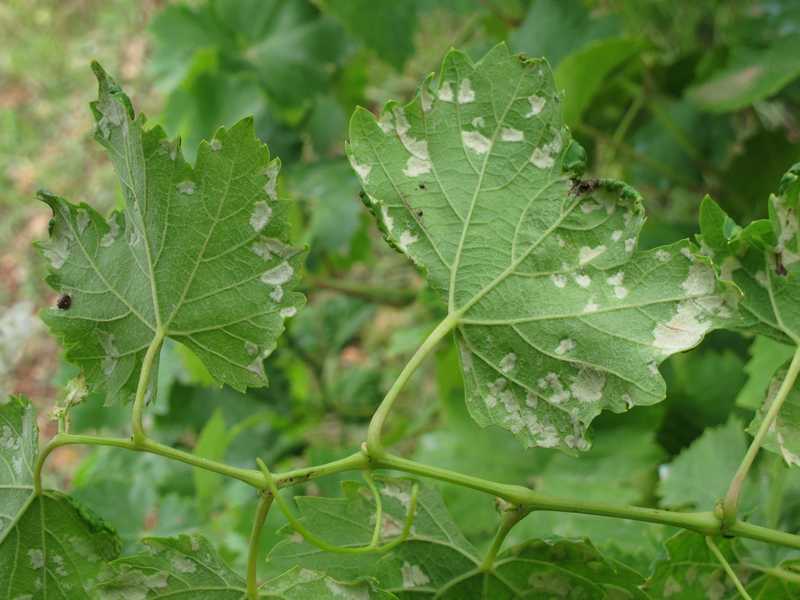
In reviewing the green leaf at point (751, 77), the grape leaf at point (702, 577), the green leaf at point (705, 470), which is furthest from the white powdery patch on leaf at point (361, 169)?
the green leaf at point (751, 77)

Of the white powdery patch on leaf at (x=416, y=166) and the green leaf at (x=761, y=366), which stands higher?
the white powdery patch on leaf at (x=416, y=166)

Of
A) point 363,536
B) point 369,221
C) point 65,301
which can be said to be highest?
point 65,301

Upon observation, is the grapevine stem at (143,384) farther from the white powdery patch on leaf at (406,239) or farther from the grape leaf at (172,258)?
the white powdery patch on leaf at (406,239)

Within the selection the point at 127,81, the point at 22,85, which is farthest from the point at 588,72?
the point at 22,85

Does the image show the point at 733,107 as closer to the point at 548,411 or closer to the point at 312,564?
the point at 548,411

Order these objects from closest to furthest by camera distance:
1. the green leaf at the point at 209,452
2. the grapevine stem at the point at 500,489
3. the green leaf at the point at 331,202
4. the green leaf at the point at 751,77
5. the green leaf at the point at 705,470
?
the grapevine stem at the point at 500,489 → the green leaf at the point at 705,470 → the green leaf at the point at 751,77 → the green leaf at the point at 209,452 → the green leaf at the point at 331,202

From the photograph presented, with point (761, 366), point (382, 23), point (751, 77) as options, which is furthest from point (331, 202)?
point (761, 366)

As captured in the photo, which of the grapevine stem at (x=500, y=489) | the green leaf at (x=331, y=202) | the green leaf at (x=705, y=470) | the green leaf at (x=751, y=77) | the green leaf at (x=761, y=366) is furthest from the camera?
the green leaf at (x=331, y=202)

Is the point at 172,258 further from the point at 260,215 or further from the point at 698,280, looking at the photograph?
the point at 698,280

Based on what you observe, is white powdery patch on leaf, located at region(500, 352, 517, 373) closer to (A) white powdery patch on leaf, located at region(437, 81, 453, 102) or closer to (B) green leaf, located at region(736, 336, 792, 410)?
(A) white powdery patch on leaf, located at region(437, 81, 453, 102)
